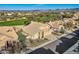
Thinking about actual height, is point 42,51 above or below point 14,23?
below

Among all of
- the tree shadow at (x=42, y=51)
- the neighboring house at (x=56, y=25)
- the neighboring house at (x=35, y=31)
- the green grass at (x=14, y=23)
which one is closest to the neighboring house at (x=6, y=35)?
the green grass at (x=14, y=23)

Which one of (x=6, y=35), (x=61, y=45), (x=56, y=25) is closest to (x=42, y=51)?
(x=61, y=45)

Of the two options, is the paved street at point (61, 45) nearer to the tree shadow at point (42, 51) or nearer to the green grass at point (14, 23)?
the tree shadow at point (42, 51)

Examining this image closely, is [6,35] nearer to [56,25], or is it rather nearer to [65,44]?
[56,25]

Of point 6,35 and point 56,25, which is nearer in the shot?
point 6,35
